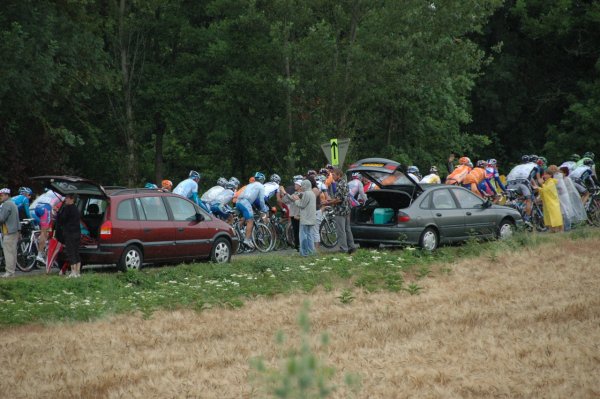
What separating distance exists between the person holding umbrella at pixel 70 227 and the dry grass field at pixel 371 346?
3973 mm

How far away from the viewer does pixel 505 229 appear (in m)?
23.7

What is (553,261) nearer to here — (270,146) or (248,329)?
(248,329)

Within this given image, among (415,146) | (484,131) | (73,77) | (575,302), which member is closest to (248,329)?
(575,302)

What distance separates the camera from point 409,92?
3562 cm

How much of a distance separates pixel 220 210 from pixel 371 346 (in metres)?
12.8

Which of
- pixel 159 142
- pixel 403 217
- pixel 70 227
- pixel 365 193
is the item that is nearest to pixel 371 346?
pixel 70 227

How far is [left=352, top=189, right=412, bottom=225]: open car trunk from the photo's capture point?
2173 cm

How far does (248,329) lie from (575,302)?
451 centimetres

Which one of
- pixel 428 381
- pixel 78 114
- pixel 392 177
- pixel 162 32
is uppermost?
pixel 162 32

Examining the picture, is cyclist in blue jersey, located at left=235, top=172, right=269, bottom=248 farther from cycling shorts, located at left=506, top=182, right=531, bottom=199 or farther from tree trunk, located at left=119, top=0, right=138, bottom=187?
tree trunk, located at left=119, top=0, right=138, bottom=187

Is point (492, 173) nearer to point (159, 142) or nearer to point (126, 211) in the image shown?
point (126, 211)

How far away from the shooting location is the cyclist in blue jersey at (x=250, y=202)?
2375cm

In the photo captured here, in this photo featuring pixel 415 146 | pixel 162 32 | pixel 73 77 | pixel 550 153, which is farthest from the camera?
pixel 550 153

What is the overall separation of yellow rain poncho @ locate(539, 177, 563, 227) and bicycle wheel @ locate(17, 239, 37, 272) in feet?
40.8
